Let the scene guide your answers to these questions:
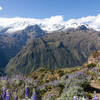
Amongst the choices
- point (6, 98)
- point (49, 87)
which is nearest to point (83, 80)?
point (49, 87)

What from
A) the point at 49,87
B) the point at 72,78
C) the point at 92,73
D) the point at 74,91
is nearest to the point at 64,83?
the point at 72,78

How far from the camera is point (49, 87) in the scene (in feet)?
51.2

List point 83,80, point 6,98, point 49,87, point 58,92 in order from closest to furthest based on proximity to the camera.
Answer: point 6,98
point 58,92
point 83,80
point 49,87

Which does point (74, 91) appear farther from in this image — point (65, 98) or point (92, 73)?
point (92, 73)

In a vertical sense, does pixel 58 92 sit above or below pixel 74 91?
below

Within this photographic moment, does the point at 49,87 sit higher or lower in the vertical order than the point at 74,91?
lower

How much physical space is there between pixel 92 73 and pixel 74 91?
7.48 metres

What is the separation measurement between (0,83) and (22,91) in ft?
6.18

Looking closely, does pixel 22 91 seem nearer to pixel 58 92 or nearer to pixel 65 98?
pixel 65 98

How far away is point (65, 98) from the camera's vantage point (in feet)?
29.8

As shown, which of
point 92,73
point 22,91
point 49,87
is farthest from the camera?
point 92,73

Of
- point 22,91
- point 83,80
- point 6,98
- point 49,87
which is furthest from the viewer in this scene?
point 49,87

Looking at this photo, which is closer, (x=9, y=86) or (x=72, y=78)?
(x=9, y=86)

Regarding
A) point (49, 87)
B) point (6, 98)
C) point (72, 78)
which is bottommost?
point (49, 87)
